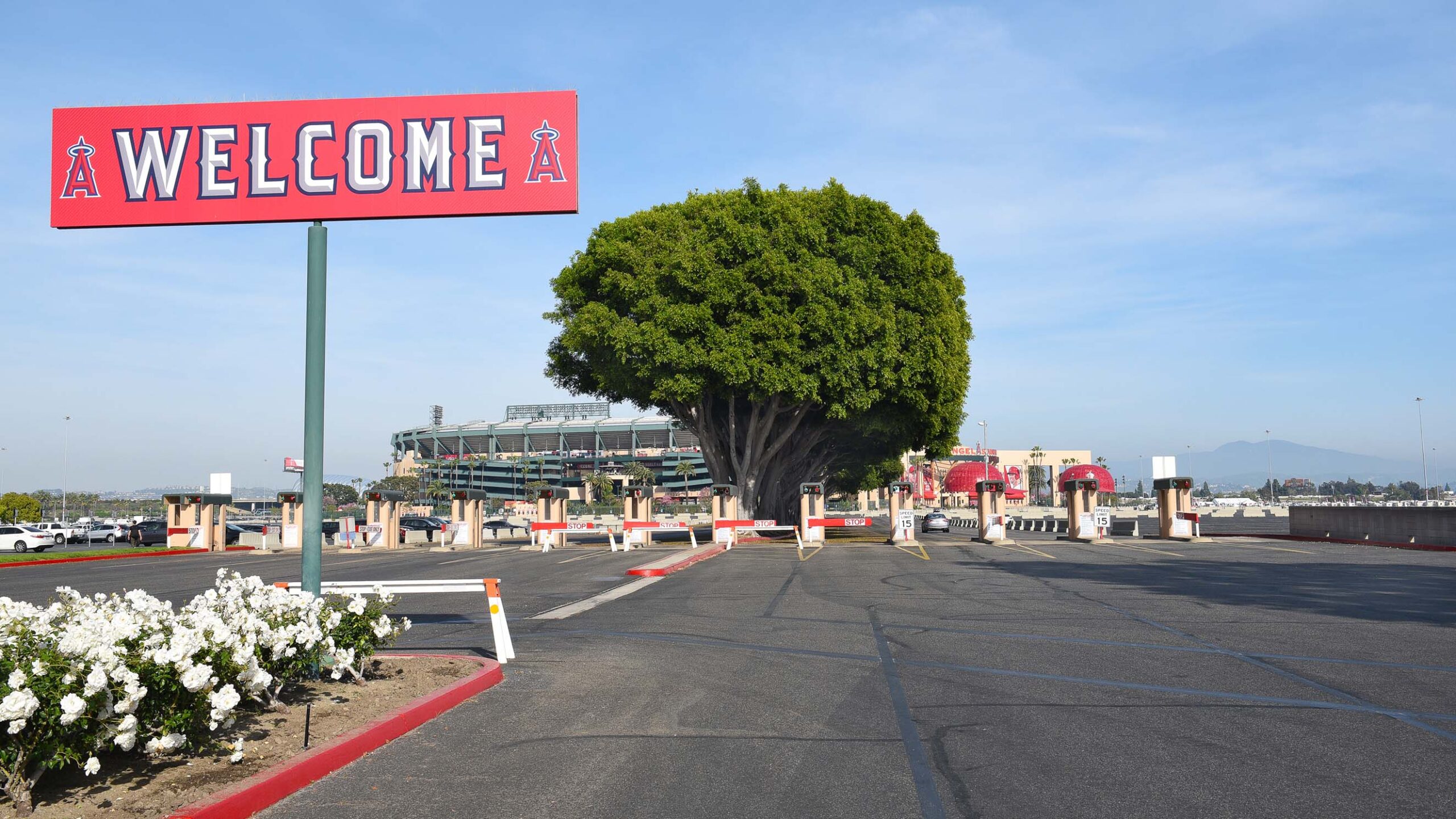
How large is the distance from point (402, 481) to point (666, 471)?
45043mm

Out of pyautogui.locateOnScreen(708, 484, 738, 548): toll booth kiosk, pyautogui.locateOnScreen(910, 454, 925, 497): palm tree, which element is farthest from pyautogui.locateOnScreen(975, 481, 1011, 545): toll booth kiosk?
pyautogui.locateOnScreen(910, 454, 925, 497): palm tree

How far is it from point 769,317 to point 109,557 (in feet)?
88.1

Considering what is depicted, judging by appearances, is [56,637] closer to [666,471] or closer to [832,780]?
[832,780]

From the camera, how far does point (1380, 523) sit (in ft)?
115

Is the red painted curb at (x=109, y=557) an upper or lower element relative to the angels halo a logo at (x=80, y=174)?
lower

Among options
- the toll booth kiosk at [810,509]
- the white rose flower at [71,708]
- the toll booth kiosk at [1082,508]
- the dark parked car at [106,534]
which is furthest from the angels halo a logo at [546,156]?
the dark parked car at [106,534]

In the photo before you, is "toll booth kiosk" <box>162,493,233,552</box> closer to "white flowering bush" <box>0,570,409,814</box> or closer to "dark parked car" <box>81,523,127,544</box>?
"dark parked car" <box>81,523,127,544</box>

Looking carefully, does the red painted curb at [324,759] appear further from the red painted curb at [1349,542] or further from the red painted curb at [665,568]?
the red painted curb at [1349,542]

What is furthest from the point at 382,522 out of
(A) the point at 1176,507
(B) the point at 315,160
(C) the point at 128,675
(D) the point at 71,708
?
(D) the point at 71,708

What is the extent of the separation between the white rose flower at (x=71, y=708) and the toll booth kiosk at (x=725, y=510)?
3539 cm

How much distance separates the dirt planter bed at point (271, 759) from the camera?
18.3ft

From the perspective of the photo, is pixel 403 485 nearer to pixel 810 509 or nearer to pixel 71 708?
pixel 810 509

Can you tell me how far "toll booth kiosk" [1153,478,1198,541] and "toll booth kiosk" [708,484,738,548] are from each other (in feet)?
54.2

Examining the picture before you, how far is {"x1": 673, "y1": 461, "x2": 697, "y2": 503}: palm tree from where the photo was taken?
16512cm
